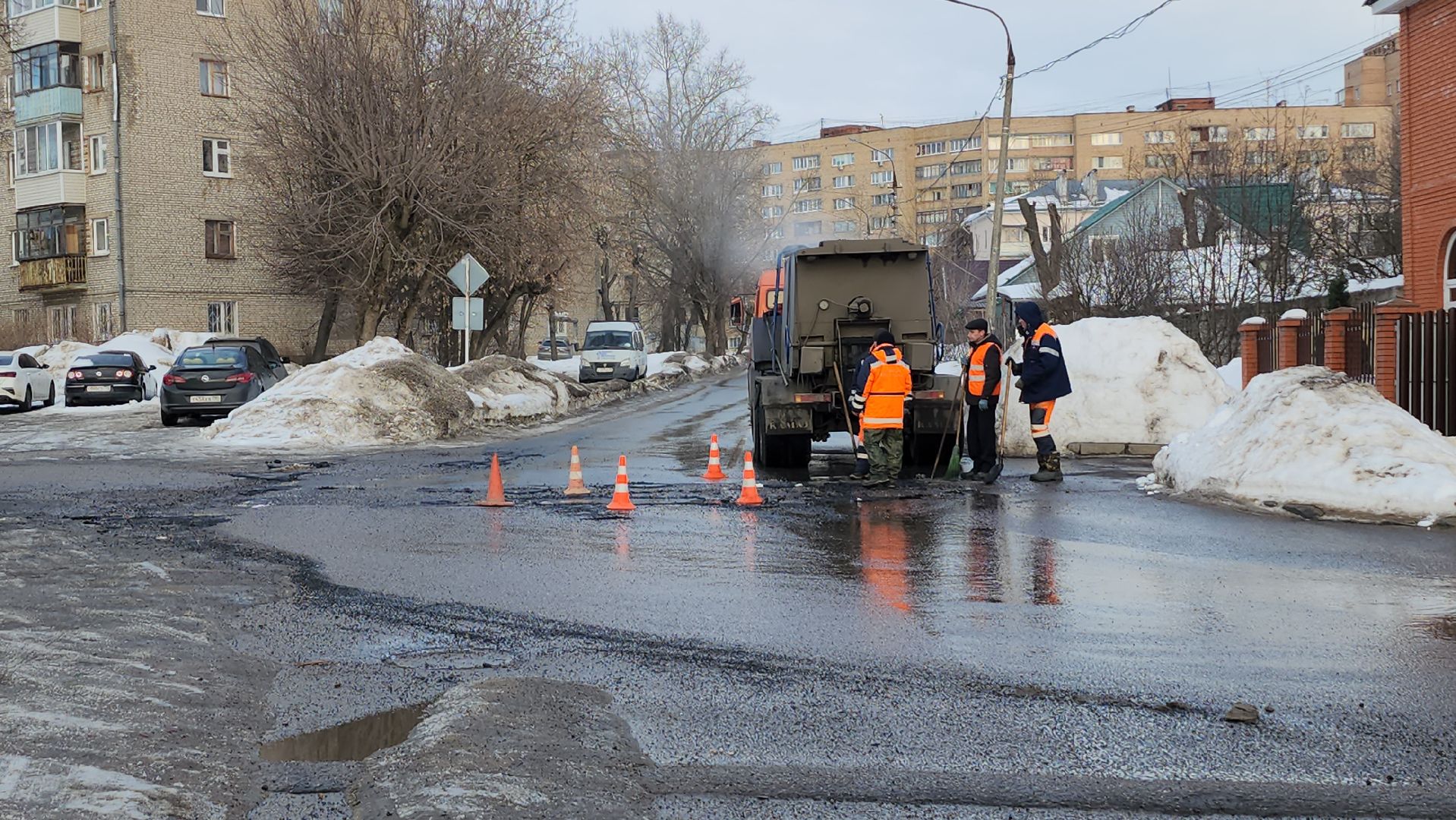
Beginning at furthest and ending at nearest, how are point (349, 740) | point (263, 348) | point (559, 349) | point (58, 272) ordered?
point (559, 349) → point (58, 272) → point (263, 348) → point (349, 740)

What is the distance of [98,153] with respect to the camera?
4844 centimetres

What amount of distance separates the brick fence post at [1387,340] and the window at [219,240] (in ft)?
135

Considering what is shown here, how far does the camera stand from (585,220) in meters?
39.7

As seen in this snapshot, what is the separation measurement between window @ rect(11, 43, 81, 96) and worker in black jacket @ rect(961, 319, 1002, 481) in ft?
142

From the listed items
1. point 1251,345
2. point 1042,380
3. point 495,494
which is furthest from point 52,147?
point 1042,380

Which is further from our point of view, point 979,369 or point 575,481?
point 979,369

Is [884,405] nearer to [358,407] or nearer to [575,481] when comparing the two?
[575,481]

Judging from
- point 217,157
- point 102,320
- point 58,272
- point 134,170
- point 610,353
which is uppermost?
point 217,157

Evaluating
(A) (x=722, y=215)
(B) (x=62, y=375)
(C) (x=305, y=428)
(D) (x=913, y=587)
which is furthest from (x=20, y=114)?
(D) (x=913, y=587)

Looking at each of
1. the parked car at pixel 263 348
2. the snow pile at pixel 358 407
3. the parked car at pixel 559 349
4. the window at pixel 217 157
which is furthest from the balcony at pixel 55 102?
the parked car at pixel 559 349

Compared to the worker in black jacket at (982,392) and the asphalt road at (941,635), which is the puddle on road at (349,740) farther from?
the worker in black jacket at (982,392)

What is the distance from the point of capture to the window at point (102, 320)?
4800cm

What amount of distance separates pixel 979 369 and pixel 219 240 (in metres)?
40.9

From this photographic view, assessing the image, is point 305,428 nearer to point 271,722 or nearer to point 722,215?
point 271,722
